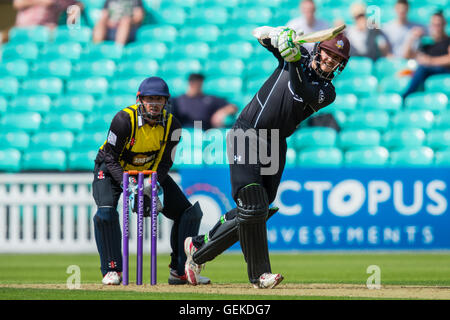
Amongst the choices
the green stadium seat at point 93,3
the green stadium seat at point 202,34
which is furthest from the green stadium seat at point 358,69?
the green stadium seat at point 93,3

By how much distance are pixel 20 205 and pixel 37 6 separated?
6606mm

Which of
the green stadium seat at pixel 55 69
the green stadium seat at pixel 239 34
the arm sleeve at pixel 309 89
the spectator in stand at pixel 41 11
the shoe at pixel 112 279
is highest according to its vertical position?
the spectator in stand at pixel 41 11

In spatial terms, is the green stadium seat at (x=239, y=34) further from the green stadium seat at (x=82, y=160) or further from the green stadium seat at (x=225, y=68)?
the green stadium seat at (x=82, y=160)

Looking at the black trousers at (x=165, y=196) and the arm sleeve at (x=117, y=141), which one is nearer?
the arm sleeve at (x=117, y=141)

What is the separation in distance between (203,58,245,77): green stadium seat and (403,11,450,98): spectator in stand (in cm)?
299

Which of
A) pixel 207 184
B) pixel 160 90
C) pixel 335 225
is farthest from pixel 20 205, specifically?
pixel 160 90

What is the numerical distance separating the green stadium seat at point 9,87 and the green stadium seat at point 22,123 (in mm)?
1162

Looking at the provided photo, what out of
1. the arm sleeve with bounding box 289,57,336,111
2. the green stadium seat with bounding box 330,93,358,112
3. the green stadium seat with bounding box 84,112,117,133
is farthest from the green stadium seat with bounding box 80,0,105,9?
the arm sleeve with bounding box 289,57,336,111

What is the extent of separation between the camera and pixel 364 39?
15.1 meters

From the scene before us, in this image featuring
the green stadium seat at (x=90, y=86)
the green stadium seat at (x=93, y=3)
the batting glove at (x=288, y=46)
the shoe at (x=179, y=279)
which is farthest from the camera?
the green stadium seat at (x=93, y=3)

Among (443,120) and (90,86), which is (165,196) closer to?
(443,120)

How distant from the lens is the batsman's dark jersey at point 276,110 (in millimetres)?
6910

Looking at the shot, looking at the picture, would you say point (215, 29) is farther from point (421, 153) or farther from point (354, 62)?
point (421, 153)

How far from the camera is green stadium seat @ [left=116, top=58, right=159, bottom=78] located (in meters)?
16.0
